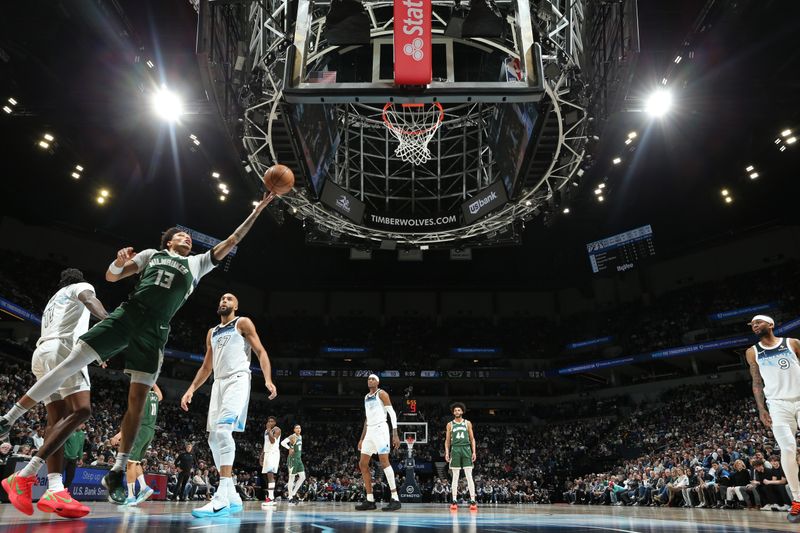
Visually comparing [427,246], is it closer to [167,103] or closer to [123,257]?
[167,103]

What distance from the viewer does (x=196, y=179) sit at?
27.5 m

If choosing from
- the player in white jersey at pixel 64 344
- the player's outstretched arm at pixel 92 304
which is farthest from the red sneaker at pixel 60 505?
the player's outstretched arm at pixel 92 304

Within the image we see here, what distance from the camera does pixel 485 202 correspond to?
16.9 metres

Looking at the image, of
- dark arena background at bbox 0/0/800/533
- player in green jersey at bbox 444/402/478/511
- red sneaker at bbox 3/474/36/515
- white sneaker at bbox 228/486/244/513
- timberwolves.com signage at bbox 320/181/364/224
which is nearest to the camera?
red sneaker at bbox 3/474/36/515

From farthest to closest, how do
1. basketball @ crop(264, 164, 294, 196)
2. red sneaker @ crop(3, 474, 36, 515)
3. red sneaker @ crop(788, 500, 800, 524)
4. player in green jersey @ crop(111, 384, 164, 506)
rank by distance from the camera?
player in green jersey @ crop(111, 384, 164, 506), red sneaker @ crop(788, 500, 800, 524), basketball @ crop(264, 164, 294, 196), red sneaker @ crop(3, 474, 36, 515)

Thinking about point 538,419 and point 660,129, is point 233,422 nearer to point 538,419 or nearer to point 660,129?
point 660,129

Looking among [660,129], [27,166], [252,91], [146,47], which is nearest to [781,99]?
[660,129]

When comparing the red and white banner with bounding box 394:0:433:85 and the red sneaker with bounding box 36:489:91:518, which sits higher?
the red and white banner with bounding box 394:0:433:85

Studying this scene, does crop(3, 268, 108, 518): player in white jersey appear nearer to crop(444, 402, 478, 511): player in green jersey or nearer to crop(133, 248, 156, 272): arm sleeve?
crop(133, 248, 156, 272): arm sleeve

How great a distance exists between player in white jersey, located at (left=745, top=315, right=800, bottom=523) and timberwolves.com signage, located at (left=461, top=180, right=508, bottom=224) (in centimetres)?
958

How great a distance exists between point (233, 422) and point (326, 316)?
36499 mm

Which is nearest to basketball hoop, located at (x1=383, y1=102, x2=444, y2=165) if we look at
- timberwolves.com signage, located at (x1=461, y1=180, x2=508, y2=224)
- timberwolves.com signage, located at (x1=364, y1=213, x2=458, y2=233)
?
timberwolves.com signage, located at (x1=364, y1=213, x2=458, y2=233)

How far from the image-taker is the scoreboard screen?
3266 centimetres

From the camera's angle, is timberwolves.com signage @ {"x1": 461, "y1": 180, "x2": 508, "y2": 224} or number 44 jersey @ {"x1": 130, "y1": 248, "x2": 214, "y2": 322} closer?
number 44 jersey @ {"x1": 130, "y1": 248, "x2": 214, "y2": 322}
